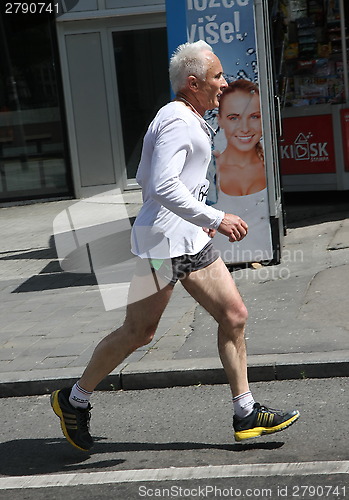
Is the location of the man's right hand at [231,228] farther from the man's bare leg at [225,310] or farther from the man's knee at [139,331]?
the man's knee at [139,331]

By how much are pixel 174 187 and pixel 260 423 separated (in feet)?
4.09

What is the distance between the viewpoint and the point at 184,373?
5.71 meters

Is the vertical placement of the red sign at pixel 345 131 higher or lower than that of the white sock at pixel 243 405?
higher

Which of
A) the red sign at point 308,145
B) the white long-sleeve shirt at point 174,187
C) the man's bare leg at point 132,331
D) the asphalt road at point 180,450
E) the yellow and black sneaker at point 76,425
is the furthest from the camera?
the red sign at point 308,145

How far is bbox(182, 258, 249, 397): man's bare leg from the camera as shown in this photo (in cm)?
441

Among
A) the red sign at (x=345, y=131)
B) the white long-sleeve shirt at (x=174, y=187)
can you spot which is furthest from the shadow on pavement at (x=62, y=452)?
the red sign at (x=345, y=131)

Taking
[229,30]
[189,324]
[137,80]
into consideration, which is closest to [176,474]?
[189,324]

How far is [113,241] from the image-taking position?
11.0 meters

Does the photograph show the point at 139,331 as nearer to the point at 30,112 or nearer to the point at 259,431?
the point at 259,431

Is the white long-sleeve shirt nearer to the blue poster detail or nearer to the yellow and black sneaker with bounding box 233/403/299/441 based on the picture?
the yellow and black sneaker with bounding box 233/403/299/441

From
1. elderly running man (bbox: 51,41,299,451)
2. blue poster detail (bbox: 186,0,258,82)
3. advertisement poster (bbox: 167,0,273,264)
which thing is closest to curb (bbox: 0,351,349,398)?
elderly running man (bbox: 51,41,299,451)

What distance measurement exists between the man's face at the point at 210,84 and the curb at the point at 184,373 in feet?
6.22

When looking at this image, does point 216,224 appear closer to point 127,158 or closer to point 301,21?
point 301,21

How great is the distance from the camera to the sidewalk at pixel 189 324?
5746 mm
